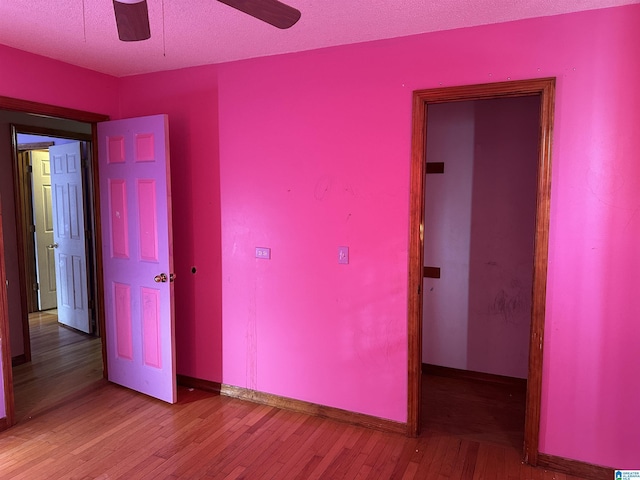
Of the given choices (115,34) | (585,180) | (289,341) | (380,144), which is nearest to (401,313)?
(289,341)

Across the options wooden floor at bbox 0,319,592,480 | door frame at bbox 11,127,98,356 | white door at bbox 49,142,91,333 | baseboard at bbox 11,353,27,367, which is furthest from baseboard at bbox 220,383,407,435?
white door at bbox 49,142,91,333

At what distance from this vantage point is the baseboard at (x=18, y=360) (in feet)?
13.1

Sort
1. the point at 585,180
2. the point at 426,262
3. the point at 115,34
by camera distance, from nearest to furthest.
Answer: the point at 585,180
the point at 115,34
the point at 426,262

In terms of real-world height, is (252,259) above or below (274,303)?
above

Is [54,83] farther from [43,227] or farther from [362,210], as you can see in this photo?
[43,227]

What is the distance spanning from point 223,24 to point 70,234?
139 inches

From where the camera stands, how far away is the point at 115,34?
2.66 meters

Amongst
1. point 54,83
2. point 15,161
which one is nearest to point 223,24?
point 54,83

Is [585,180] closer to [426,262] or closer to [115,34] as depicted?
[426,262]

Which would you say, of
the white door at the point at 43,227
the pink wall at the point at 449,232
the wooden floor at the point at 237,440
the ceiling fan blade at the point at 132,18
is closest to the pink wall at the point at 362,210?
the wooden floor at the point at 237,440

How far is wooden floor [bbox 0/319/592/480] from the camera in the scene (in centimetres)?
246

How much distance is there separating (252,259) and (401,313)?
3.66 feet

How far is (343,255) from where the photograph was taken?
2902 millimetres

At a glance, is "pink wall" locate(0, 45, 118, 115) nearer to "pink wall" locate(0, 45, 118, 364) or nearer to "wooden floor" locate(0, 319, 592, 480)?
"pink wall" locate(0, 45, 118, 364)
